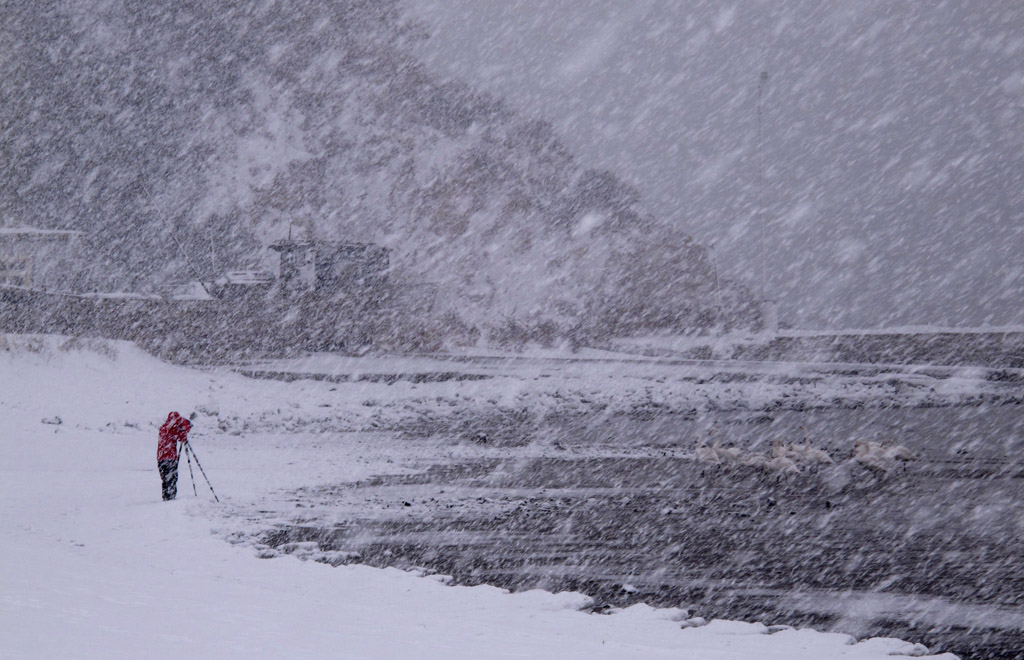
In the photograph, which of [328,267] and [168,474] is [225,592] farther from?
[328,267]

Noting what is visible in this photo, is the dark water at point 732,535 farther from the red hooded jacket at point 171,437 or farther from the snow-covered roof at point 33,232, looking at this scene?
the snow-covered roof at point 33,232

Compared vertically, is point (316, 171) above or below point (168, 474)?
above

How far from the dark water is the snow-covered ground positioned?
2.16 feet

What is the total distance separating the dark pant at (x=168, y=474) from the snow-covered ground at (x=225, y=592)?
337 mm

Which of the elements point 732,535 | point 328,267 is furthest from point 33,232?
point 732,535

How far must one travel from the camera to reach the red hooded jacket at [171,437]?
1192 centimetres

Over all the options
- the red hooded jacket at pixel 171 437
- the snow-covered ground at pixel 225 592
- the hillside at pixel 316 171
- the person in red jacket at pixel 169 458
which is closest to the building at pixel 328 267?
the hillside at pixel 316 171

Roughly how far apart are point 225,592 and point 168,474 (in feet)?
16.0

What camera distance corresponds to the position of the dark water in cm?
779

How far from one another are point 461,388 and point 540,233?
40523 mm

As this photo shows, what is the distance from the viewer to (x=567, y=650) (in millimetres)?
6320

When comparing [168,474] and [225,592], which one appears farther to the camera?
[168,474]

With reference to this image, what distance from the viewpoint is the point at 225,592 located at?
7543 mm

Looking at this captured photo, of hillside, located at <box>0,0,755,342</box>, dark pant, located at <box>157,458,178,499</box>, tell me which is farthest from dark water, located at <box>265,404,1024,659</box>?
hillside, located at <box>0,0,755,342</box>
